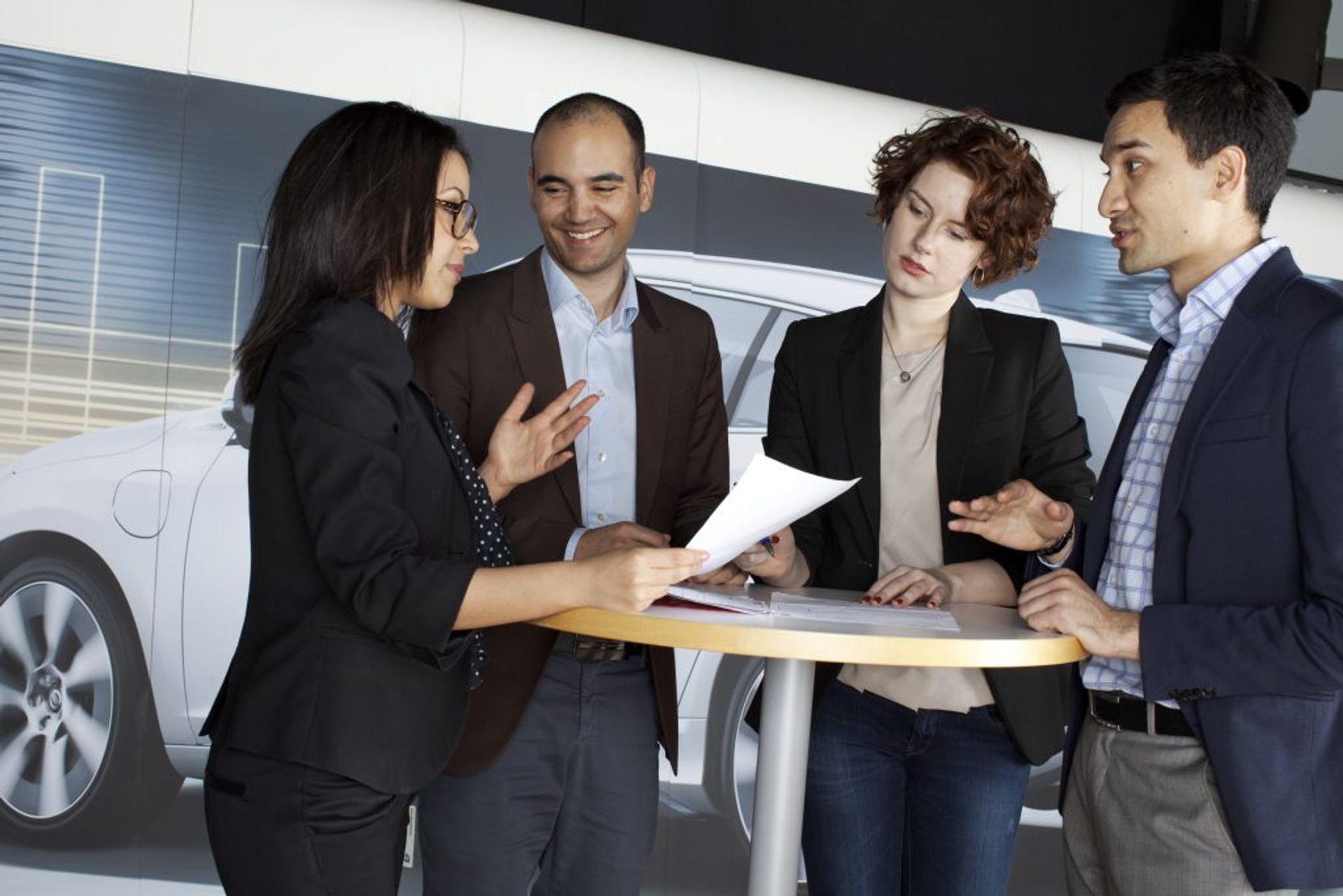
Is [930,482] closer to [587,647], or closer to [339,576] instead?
[587,647]

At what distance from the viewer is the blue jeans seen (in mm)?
2156

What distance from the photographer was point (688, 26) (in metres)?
4.12

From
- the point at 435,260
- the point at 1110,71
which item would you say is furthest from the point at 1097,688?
the point at 1110,71

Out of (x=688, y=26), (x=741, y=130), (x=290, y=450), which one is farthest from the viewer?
(x=688, y=26)

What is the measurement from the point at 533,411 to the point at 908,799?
3.16 feet

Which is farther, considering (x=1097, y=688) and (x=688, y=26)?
(x=688, y=26)

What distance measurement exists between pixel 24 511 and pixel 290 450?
190cm

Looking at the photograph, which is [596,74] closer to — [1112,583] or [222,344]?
[222,344]

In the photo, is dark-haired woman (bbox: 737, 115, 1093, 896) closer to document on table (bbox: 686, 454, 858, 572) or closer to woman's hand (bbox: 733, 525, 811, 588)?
woman's hand (bbox: 733, 525, 811, 588)

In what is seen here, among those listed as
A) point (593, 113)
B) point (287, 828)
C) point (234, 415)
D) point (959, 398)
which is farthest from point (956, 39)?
point (287, 828)

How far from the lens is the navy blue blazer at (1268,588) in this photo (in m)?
1.60

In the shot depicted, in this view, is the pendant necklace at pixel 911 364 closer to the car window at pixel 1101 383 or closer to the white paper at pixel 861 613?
the white paper at pixel 861 613

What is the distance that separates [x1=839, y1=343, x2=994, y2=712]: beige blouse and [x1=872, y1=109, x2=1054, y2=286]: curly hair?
0.21 meters

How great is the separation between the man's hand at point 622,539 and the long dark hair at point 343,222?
52cm
